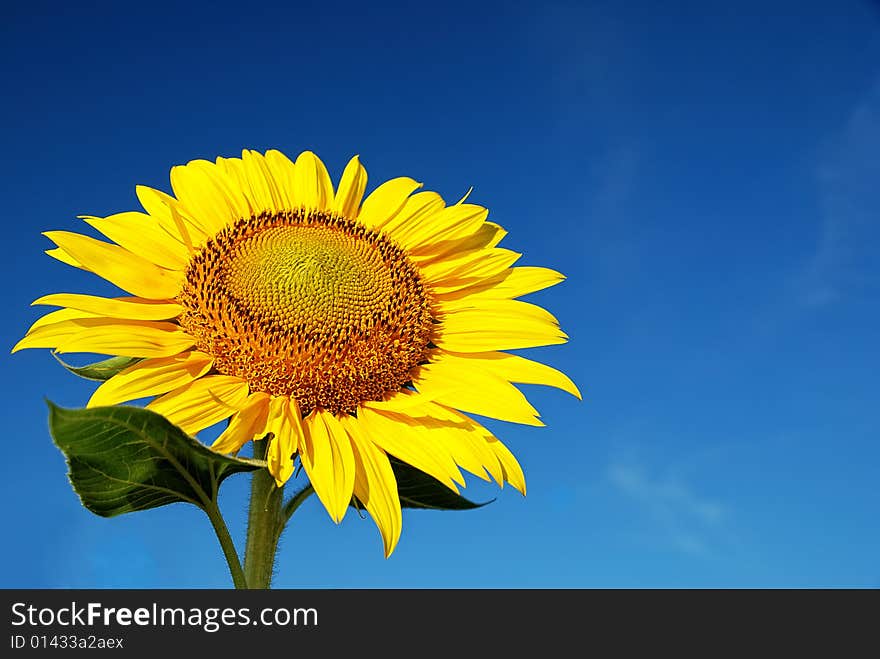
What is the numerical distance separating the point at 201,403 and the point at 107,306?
59cm

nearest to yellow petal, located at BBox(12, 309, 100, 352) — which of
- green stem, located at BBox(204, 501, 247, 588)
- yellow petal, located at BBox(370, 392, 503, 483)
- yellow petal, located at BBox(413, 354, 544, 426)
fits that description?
green stem, located at BBox(204, 501, 247, 588)

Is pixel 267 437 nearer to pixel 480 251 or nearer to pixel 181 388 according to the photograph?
pixel 181 388

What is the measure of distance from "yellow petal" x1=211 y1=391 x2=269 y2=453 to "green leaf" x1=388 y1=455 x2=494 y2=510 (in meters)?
0.52

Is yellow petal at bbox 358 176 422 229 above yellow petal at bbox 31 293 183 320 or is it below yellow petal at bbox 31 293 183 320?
above

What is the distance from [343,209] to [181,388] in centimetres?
141

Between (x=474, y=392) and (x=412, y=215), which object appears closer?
(x=474, y=392)

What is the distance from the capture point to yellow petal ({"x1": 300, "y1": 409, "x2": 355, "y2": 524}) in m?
2.84

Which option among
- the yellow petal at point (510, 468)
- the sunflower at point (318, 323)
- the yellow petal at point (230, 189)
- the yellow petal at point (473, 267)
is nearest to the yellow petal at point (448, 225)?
the sunflower at point (318, 323)

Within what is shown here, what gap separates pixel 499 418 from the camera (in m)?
3.28

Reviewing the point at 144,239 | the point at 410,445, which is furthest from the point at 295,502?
the point at 144,239

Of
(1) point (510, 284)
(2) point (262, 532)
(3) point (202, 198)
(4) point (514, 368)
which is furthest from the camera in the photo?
(1) point (510, 284)

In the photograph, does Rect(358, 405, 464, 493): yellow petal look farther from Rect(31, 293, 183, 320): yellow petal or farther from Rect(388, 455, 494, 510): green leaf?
Rect(31, 293, 183, 320): yellow petal

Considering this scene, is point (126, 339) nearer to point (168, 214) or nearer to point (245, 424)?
point (245, 424)

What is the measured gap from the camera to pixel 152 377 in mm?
3025
